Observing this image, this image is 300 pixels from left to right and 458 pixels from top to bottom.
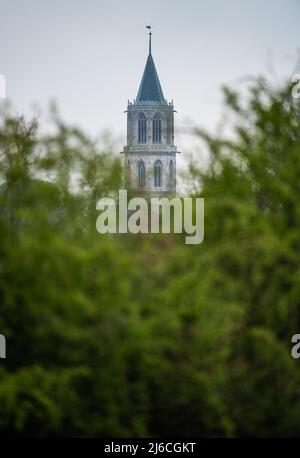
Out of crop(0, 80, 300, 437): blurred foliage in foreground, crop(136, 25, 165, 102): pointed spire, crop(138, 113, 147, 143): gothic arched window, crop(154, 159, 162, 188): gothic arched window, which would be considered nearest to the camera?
crop(0, 80, 300, 437): blurred foliage in foreground

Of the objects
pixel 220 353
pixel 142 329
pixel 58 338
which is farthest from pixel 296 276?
pixel 58 338

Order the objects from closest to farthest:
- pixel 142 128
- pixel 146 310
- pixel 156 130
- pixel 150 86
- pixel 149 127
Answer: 1. pixel 146 310
2. pixel 150 86
3. pixel 149 127
4. pixel 142 128
5. pixel 156 130

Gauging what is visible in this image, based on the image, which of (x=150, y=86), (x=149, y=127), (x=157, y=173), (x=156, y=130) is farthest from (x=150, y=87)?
(x=157, y=173)

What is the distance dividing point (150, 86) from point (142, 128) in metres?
6.14

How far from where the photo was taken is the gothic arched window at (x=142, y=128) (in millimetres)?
110312

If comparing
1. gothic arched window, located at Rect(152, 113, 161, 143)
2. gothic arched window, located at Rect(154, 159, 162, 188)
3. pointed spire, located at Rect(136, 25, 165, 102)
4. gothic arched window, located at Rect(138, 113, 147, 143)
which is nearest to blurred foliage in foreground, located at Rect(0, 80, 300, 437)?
gothic arched window, located at Rect(154, 159, 162, 188)

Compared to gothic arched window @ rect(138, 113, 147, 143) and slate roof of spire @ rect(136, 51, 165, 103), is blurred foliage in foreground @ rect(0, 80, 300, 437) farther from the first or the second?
gothic arched window @ rect(138, 113, 147, 143)

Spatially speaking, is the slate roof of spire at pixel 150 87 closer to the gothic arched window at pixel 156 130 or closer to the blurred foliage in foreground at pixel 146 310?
the gothic arched window at pixel 156 130

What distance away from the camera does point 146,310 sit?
8703 mm

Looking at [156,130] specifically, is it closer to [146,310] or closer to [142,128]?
[142,128]

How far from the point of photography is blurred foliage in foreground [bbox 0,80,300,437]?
835 centimetres

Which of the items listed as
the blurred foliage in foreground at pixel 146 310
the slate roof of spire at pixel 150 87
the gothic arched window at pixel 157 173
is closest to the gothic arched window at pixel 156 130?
the slate roof of spire at pixel 150 87

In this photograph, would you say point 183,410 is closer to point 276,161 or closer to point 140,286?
point 140,286

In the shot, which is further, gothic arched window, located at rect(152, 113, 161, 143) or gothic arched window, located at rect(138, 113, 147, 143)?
gothic arched window, located at rect(138, 113, 147, 143)
